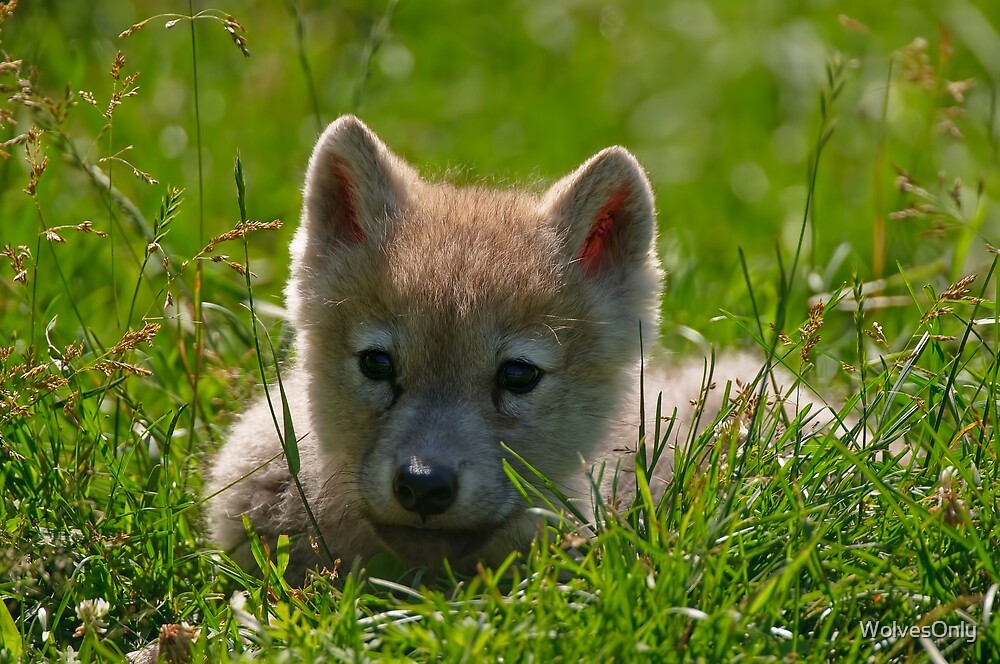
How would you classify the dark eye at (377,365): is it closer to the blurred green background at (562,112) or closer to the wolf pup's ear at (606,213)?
the wolf pup's ear at (606,213)

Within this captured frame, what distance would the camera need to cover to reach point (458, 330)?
354 centimetres

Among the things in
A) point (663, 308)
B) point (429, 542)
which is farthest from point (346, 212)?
point (663, 308)

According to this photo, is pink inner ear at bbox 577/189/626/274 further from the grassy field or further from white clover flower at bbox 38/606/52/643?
white clover flower at bbox 38/606/52/643

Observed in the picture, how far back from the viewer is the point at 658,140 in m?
8.39

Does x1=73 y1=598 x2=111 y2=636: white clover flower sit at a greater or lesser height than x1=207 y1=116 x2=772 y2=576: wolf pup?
lesser

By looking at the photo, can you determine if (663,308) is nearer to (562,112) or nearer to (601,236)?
(601,236)

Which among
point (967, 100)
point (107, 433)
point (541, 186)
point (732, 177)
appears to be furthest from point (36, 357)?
point (967, 100)

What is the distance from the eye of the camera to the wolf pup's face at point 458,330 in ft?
11.1

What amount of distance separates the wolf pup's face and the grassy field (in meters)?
0.26

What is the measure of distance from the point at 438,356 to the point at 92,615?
1190 mm

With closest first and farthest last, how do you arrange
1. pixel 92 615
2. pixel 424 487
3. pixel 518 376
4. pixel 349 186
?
pixel 92 615, pixel 424 487, pixel 518 376, pixel 349 186

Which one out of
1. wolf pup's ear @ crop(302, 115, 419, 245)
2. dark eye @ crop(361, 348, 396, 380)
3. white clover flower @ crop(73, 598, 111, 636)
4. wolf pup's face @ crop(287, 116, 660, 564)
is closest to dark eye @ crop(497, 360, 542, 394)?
wolf pup's face @ crop(287, 116, 660, 564)

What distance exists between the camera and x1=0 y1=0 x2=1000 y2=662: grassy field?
9.02 ft

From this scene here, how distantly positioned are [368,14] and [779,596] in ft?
21.7
